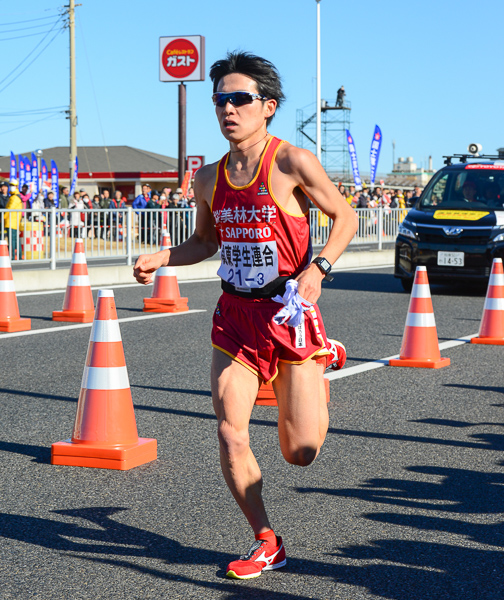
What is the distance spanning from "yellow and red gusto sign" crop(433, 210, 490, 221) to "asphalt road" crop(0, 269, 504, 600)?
22.3ft

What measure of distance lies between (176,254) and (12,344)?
5808mm

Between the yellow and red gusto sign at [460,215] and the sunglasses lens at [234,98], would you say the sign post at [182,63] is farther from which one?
the sunglasses lens at [234,98]

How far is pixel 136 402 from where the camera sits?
267 inches

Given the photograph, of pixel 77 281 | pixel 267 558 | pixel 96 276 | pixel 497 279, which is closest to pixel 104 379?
pixel 267 558

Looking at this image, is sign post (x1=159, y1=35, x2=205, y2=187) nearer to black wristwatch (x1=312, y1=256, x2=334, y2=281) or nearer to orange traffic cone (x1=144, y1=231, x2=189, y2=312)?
orange traffic cone (x1=144, y1=231, x2=189, y2=312)

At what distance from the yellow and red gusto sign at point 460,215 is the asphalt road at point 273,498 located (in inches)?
267

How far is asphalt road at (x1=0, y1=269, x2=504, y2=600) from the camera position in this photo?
11.5 feet

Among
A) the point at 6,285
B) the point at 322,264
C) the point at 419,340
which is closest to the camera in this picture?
the point at 322,264

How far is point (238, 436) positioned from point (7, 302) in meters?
7.48

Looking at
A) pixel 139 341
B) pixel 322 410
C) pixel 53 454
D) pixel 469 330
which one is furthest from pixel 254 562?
pixel 469 330

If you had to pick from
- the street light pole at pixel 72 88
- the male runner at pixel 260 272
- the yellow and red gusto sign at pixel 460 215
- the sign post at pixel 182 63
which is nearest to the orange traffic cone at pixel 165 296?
the yellow and red gusto sign at pixel 460 215

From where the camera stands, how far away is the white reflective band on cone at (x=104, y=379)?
519 centimetres

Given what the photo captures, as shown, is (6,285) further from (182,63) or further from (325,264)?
(182,63)

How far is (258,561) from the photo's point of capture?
3.52m
